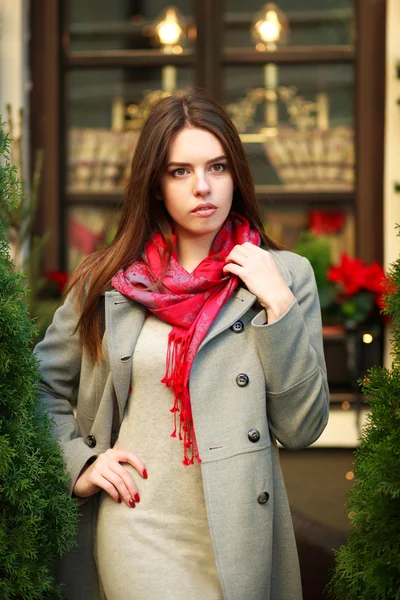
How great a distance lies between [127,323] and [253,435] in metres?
0.44

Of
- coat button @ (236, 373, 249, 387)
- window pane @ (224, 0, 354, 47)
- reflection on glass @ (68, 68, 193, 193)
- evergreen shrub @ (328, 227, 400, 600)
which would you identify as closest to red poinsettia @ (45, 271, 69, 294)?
reflection on glass @ (68, 68, 193, 193)

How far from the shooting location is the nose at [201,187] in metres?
2.53

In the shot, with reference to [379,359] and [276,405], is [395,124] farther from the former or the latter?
[276,405]

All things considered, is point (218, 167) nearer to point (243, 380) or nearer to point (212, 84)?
point (243, 380)

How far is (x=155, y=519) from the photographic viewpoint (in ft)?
8.15

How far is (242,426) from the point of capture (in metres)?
2.50

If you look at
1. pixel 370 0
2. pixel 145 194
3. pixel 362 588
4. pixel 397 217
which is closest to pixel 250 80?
pixel 370 0

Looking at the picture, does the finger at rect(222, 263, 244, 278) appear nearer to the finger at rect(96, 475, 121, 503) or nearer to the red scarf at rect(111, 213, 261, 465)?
the red scarf at rect(111, 213, 261, 465)

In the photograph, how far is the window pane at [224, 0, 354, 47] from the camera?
5.37 metres

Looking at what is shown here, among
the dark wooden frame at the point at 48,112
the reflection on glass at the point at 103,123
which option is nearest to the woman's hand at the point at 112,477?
the dark wooden frame at the point at 48,112

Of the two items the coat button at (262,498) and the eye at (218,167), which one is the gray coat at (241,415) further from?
the eye at (218,167)

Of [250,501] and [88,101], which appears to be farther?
[88,101]

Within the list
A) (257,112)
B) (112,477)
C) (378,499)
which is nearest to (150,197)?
(112,477)

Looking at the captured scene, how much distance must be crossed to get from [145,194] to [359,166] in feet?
9.27
